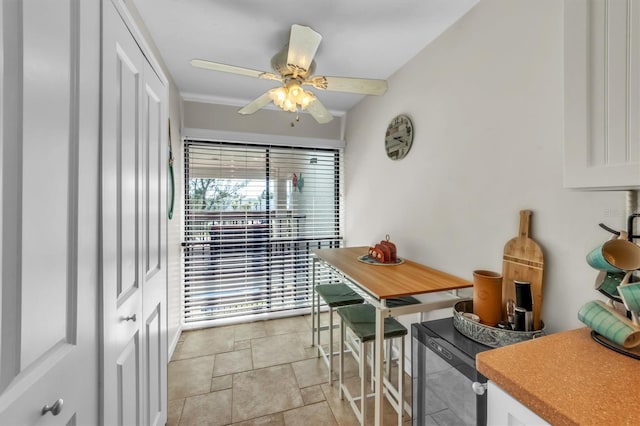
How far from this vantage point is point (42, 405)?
1.93 ft

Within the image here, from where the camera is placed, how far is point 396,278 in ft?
5.19

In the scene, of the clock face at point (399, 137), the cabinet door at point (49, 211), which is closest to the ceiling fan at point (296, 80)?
the clock face at point (399, 137)

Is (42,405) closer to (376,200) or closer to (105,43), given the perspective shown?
(105,43)

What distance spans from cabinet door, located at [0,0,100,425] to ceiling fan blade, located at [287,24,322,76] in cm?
82

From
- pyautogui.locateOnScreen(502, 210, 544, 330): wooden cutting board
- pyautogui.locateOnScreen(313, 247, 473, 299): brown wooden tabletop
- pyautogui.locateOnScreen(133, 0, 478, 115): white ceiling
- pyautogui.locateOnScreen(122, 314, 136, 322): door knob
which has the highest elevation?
pyautogui.locateOnScreen(133, 0, 478, 115): white ceiling

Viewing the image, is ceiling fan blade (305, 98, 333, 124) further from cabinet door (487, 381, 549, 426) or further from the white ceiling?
cabinet door (487, 381, 549, 426)

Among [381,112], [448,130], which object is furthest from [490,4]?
[381,112]

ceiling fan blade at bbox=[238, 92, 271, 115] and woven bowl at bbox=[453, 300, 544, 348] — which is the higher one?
ceiling fan blade at bbox=[238, 92, 271, 115]

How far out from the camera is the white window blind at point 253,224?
9.15 feet

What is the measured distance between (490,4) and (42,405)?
2.36m

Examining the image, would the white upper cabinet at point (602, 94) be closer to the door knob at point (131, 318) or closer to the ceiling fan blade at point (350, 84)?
the ceiling fan blade at point (350, 84)

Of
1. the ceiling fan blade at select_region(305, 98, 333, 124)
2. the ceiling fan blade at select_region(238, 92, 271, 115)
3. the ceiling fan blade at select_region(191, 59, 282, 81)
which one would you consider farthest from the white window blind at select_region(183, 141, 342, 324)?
the ceiling fan blade at select_region(191, 59, 282, 81)

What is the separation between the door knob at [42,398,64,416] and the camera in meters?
0.59

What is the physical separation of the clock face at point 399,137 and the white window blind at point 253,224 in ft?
3.46
